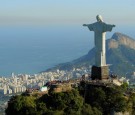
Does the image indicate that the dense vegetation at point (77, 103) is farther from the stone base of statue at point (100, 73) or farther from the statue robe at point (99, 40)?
the statue robe at point (99, 40)

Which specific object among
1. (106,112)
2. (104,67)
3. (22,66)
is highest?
(104,67)

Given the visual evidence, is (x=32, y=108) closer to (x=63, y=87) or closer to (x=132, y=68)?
(x=63, y=87)

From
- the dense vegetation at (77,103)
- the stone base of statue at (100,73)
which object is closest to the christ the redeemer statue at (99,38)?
the stone base of statue at (100,73)

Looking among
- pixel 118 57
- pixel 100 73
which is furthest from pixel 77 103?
pixel 118 57

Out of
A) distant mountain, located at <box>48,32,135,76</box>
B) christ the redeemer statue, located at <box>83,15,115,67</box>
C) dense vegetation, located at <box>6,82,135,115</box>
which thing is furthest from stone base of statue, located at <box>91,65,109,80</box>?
distant mountain, located at <box>48,32,135,76</box>

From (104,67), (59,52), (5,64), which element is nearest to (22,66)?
(5,64)

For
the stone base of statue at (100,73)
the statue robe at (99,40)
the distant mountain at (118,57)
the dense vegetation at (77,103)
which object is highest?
the statue robe at (99,40)
